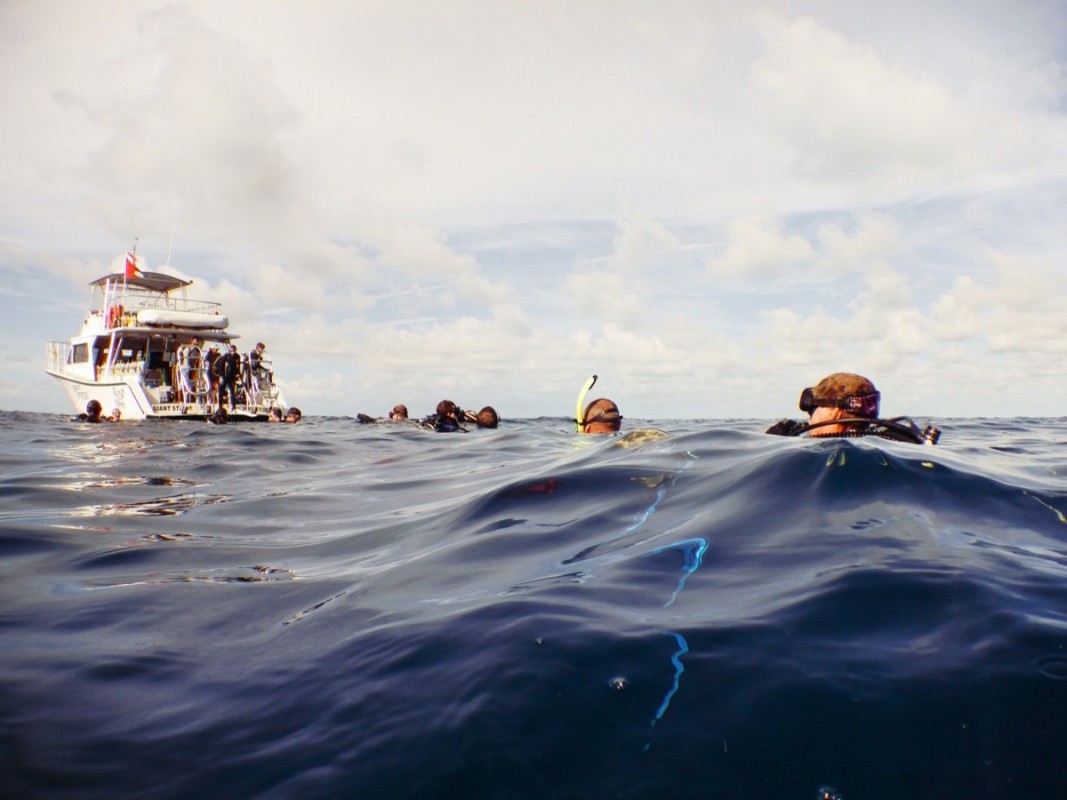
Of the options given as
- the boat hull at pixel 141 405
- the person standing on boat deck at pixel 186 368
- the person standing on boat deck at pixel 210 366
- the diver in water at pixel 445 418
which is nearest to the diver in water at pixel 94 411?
the boat hull at pixel 141 405

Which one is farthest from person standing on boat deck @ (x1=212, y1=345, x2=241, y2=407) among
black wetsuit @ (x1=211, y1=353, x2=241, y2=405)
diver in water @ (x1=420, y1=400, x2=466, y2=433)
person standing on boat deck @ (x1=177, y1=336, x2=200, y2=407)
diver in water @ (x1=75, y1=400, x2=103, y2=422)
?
diver in water @ (x1=420, y1=400, x2=466, y2=433)

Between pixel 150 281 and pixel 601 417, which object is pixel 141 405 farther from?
pixel 601 417

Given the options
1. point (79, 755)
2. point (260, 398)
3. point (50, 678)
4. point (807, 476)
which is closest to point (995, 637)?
point (807, 476)

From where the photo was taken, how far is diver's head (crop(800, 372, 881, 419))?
5.78 m

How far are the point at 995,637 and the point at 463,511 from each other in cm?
372

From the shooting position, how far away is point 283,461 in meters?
12.1

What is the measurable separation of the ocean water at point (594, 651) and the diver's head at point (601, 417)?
311 inches

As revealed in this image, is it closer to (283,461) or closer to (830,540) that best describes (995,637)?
(830,540)

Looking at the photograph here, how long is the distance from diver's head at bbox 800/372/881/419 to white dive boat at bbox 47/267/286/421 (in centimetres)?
2607

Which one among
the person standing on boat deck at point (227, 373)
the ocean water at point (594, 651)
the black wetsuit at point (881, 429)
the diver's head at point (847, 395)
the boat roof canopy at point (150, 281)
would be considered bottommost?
the ocean water at point (594, 651)

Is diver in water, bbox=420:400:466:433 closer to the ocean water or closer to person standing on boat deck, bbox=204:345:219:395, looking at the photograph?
person standing on boat deck, bbox=204:345:219:395

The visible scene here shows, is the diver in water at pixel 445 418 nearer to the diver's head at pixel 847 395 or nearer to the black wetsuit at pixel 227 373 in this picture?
the black wetsuit at pixel 227 373

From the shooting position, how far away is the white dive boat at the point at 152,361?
27062 mm

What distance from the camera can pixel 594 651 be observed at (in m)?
1.98
